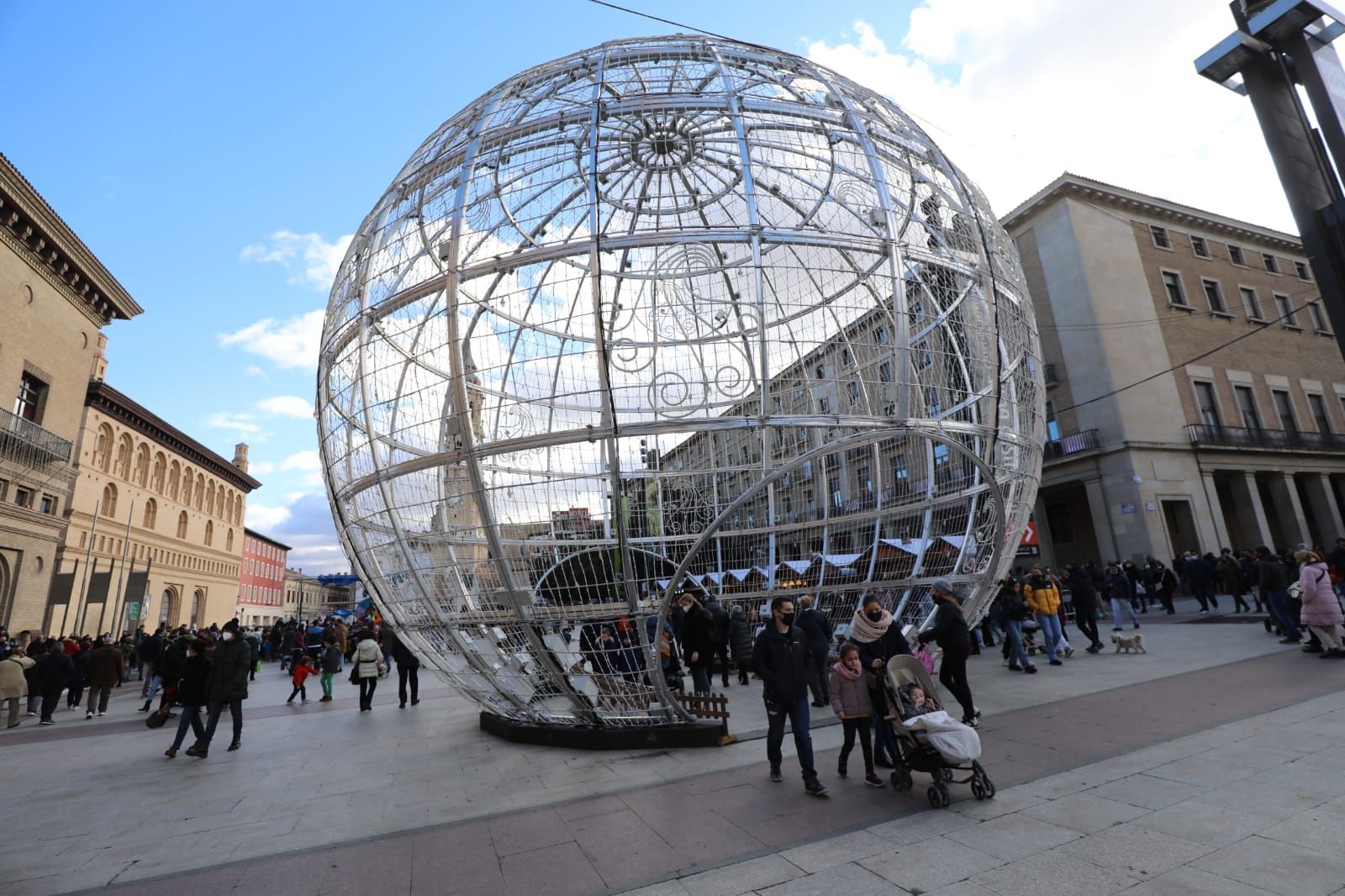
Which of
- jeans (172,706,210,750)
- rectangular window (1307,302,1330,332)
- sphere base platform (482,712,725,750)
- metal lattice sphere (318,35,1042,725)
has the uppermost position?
rectangular window (1307,302,1330,332)

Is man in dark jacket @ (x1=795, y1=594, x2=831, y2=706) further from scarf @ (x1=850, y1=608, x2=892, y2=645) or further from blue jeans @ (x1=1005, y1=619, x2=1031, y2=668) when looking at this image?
blue jeans @ (x1=1005, y1=619, x2=1031, y2=668)

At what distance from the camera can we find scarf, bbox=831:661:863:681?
5.36 m

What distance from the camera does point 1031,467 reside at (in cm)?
774

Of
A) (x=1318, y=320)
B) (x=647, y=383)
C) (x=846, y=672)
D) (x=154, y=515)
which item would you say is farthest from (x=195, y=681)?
(x=1318, y=320)

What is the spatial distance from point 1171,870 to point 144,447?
54.2 m

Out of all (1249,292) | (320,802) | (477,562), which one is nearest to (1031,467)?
(477,562)

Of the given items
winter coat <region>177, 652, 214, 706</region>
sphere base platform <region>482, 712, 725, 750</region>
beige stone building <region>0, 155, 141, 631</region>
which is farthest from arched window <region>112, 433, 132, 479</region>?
sphere base platform <region>482, 712, 725, 750</region>

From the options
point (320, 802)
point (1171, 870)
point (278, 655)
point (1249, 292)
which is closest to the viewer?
point (1171, 870)

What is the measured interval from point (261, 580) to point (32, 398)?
56.9 metres

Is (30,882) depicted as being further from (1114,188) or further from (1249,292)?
(1249,292)

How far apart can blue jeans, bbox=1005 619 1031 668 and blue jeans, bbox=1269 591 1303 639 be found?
4.28 meters

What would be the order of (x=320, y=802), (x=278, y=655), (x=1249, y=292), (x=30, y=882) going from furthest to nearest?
(x=1249, y=292) → (x=278, y=655) → (x=320, y=802) → (x=30, y=882)

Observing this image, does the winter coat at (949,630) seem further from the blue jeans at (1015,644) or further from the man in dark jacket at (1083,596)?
the man in dark jacket at (1083,596)

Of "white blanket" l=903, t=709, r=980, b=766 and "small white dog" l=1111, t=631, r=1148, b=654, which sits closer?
"white blanket" l=903, t=709, r=980, b=766
